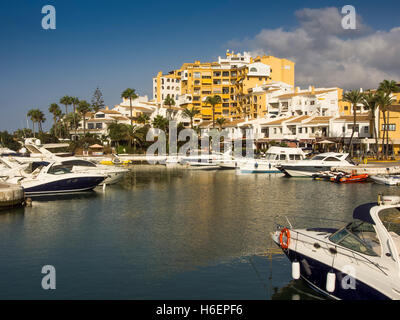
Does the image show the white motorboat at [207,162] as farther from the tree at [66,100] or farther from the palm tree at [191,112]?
the tree at [66,100]

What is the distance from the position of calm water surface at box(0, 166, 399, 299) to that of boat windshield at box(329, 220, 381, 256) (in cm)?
215

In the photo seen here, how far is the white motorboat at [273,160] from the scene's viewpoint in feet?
168

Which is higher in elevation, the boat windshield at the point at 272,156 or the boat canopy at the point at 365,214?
the boat windshield at the point at 272,156

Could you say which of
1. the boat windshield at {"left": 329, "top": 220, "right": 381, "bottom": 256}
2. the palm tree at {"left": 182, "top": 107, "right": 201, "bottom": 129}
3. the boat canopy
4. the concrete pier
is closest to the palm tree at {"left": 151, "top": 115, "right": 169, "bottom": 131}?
the palm tree at {"left": 182, "top": 107, "right": 201, "bottom": 129}

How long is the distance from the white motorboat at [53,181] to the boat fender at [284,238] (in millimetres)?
24675

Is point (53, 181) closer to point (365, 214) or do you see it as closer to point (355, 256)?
point (365, 214)

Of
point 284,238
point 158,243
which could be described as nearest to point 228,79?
point 158,243

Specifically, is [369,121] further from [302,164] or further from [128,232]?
[128,232]

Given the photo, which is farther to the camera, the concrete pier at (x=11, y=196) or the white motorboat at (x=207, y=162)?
the white motorboat at (x=207, y=162)

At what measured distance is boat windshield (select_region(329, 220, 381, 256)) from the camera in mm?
12773

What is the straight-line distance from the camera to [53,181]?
3450 centimetres

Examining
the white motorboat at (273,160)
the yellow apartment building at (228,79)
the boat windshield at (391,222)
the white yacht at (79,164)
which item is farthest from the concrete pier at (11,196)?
the yellow apartment building at (228,79)

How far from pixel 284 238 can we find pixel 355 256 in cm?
273
